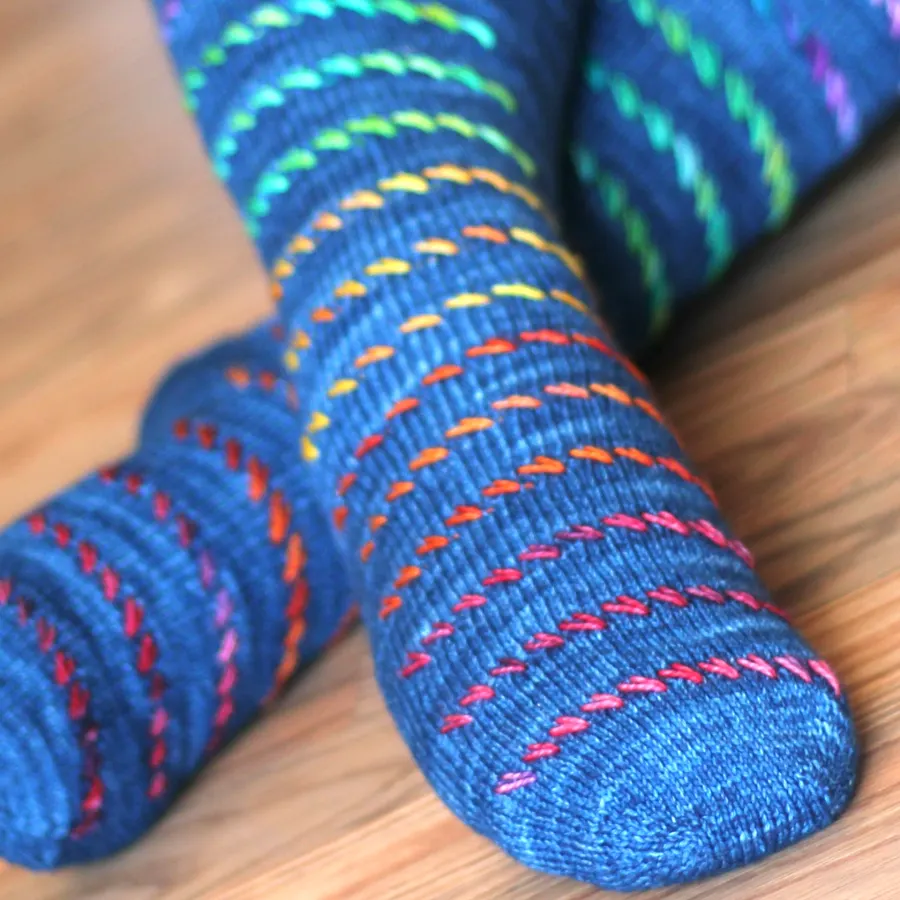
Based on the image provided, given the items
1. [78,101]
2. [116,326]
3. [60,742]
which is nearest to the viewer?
[60,742]

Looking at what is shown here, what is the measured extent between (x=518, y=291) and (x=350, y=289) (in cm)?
7

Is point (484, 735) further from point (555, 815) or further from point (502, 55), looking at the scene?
point (502, 55)

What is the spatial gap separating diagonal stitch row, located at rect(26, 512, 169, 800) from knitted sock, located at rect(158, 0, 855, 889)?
9cm

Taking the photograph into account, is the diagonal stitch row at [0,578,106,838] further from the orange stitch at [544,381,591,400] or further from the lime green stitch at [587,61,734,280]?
the lime green stitch at [587,61,734,280]

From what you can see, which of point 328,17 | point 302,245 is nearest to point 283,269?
point 302,245

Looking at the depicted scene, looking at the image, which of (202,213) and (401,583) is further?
(202,213)

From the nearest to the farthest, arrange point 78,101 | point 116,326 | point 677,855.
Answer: point 677,855
point 116,326
point 78,101

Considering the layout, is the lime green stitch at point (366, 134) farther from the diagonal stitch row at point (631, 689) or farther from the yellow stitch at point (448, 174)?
the diagonal stitch row at point (631, 689)

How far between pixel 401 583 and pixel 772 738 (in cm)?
14

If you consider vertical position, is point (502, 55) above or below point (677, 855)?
above

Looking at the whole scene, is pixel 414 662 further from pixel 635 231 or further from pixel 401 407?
pixel 635 231

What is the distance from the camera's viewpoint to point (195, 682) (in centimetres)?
50

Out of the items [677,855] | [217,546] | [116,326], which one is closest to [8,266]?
[116,326]

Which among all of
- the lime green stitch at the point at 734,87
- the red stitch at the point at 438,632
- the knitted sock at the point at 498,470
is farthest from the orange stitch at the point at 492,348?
the lime green stitch at the point at 734,87
